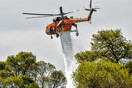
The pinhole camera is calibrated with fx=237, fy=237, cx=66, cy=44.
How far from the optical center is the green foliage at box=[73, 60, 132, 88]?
1347 inches

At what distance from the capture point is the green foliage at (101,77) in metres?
34.2

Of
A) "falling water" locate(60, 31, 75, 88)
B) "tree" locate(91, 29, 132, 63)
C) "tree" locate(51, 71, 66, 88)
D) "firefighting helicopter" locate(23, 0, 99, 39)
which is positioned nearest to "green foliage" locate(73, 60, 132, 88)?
"tree" locate(91, 29, 132, 63)

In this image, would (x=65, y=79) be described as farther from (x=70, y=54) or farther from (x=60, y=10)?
(x=60, y=10)

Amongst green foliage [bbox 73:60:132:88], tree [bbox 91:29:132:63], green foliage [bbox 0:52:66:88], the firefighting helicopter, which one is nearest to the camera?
green foliage [bbox 73:60:132:88]

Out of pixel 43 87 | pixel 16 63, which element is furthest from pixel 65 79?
pixel 16 63

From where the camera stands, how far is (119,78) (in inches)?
1388

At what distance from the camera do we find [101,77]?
3528 cm

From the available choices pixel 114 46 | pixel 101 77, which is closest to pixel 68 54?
pixel 114 46

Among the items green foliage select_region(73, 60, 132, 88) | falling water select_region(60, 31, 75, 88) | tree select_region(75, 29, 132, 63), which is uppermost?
falling water select_region(60, 31, 75, 88)

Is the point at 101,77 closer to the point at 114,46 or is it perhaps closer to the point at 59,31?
the point at 114,46

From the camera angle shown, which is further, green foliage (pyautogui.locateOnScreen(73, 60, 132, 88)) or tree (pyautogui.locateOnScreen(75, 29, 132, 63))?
tree (pyautogui.locateOnScreen(75, 29, 132, 63))

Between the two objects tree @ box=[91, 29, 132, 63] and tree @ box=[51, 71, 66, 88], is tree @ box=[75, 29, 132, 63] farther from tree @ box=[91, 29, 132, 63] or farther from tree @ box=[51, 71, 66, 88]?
tree @ box=[51, 71, 66, 88]

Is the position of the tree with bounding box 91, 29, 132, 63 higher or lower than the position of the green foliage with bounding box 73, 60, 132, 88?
higher

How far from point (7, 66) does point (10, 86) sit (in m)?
13.6
